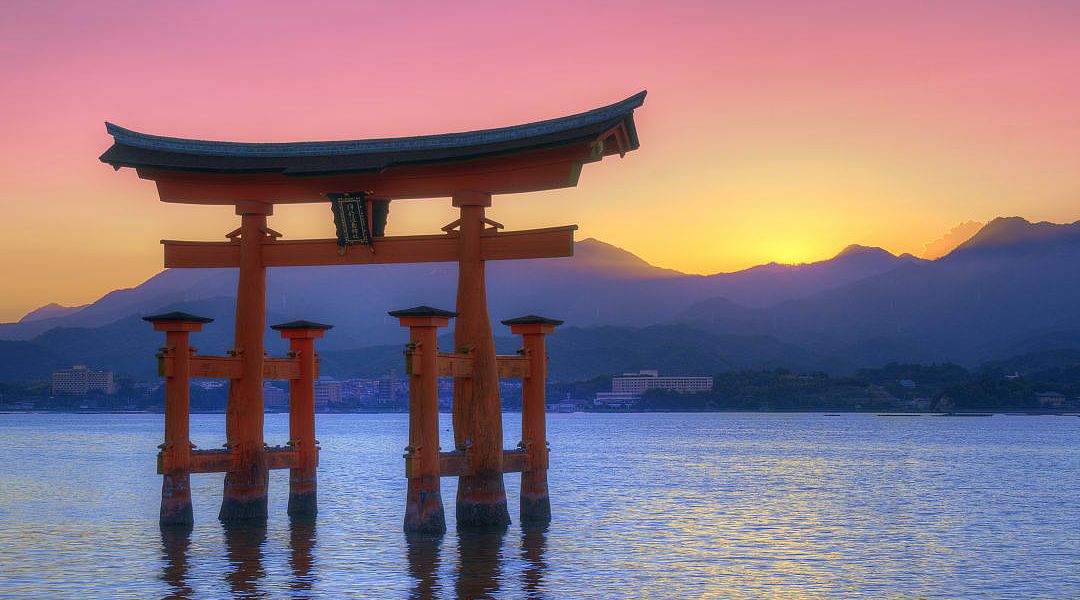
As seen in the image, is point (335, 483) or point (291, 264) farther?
point (335, 483)

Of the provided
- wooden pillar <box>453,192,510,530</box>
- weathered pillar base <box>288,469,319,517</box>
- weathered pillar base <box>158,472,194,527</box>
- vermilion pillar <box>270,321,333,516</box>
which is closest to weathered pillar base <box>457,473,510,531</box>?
wooden pillar <box>453,192,510,530</box>

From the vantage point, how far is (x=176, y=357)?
23.2 meters

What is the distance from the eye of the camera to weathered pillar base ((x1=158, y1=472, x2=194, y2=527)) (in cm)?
2369

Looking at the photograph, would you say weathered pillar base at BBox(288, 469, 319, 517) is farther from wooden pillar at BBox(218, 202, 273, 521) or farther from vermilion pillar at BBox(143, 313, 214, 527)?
vermilion pillar at BBox(143, 313, 214, 527)

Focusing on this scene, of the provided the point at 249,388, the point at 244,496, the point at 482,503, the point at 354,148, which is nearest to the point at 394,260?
the point at 354,148

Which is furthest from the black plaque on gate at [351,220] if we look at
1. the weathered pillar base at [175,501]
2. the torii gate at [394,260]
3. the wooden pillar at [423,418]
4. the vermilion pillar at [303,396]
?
the weathered pillar base at [175,501]

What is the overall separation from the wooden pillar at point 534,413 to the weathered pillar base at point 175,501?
270 inches

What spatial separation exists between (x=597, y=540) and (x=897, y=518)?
13.3 metres

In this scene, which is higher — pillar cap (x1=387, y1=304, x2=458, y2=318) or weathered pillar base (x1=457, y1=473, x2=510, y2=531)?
pillar cap (x1=387, y1=304, x2=458, y2=318)

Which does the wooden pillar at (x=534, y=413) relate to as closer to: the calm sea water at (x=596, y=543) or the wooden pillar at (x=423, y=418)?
the calm sea water at (x=596, y=543)

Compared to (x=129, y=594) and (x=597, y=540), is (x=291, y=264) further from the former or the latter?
(x=597, y=540)

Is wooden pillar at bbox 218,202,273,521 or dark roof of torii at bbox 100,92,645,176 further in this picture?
wooden pillar at bbox 218,202,273,521

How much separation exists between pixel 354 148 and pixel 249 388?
541 cm

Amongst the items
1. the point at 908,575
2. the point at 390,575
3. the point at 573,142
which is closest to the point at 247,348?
the point at 390,575
